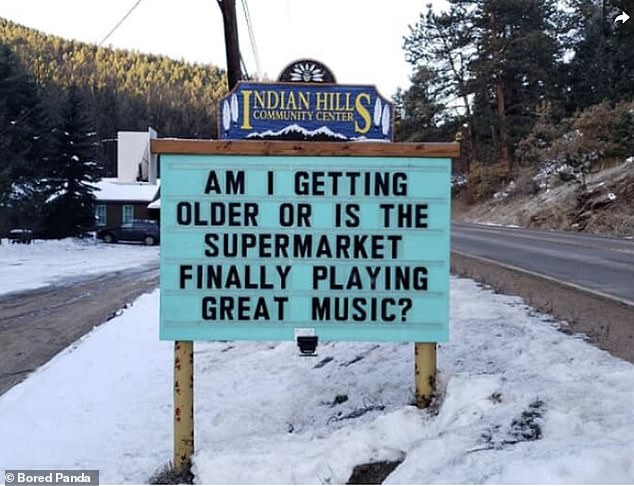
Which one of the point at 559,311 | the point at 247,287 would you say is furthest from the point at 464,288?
the point at 247,287

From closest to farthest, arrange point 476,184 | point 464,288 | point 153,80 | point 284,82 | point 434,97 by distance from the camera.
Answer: point 284,82 → point 464,288 → point 434,97 → point 476,184 → point 153,80

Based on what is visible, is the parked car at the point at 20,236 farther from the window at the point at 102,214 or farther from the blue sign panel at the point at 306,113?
the blue sign panel at the point at 306,113

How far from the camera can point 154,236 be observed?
43469mm

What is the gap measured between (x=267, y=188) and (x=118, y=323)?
7647 millimetres

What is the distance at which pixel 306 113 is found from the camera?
6.14 m

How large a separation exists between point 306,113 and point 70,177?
128 feet

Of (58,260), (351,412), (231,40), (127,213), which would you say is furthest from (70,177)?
(351,412)

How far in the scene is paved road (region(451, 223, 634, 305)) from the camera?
13031 mm

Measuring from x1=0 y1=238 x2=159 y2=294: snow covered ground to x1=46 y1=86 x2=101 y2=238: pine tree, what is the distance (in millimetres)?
1181

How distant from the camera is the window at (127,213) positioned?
54.9m

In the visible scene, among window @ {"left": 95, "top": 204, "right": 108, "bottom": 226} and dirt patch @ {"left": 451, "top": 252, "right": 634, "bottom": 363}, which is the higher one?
window @ {"left": 95, "top": 204, "right": 108, "bottom": 226}

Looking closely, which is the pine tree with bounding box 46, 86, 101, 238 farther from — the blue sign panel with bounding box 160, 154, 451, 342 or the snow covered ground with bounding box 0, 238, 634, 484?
the blue sign panel with bounding box 160, 154, 451, 342

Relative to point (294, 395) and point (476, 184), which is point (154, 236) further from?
point (294, 395)

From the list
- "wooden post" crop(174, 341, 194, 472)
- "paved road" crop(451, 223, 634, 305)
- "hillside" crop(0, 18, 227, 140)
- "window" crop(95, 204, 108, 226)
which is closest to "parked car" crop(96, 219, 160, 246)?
"window" crop(95, 204, 108, 226)
